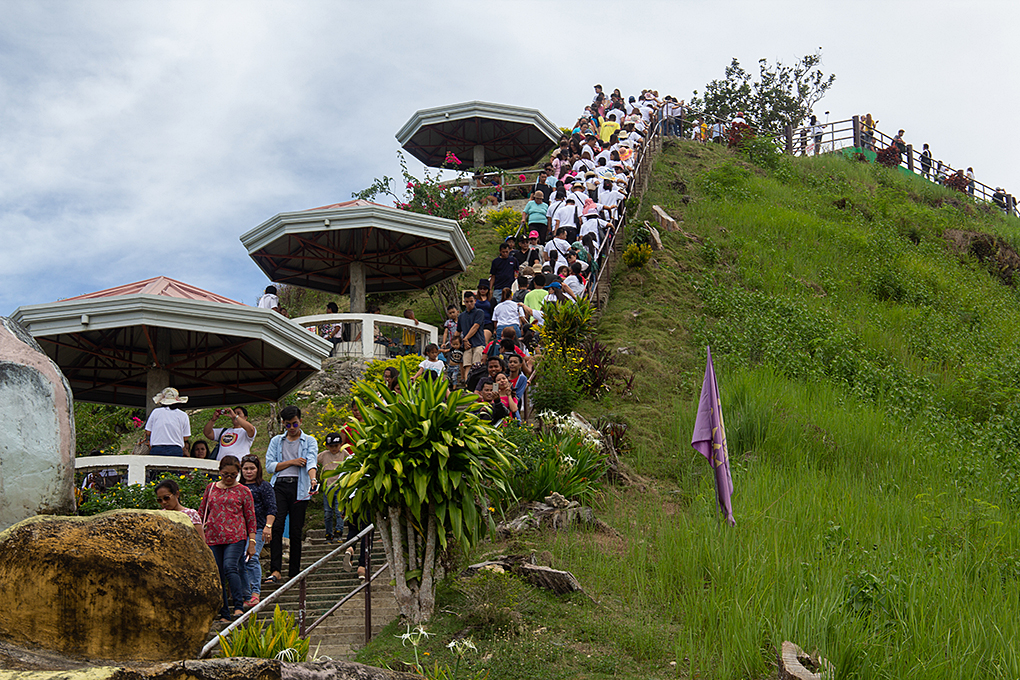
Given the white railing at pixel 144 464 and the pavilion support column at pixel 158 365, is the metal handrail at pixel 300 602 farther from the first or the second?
the pavilion support column at pixel 158 365

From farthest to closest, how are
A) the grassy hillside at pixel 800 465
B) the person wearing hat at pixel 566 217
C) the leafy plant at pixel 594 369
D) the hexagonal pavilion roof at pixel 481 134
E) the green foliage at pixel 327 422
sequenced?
the hexagonal pavilion roof at pixel 481 134 → the person wearing hat at pixel 566 217 → the leafy plant at pixel 594 369 → the green foliage at pixel 327 422 → the grassy hillside at pixel 800 465

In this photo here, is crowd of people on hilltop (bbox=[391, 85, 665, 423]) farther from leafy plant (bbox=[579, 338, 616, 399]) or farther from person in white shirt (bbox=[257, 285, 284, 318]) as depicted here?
person in white shirt (bbox=[257, 285, 284, 318])

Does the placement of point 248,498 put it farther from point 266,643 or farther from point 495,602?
point 495,602

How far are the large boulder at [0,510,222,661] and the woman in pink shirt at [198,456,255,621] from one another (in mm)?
4488

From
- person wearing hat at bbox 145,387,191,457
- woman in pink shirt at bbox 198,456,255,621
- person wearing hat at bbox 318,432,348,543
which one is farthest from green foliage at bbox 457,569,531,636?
person wearing hat at bbox 145,387,191,457

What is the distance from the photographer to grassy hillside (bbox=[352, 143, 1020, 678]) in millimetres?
7215

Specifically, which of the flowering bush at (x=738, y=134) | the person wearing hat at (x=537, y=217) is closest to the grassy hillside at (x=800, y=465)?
the person wearing hat at (x=537, y=217)

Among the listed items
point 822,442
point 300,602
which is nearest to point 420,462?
point 300,602

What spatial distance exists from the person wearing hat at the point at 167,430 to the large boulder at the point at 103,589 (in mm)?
8332

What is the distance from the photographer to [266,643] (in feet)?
20.0

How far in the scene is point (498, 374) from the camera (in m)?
11.6

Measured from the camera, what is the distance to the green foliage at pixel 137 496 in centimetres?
939

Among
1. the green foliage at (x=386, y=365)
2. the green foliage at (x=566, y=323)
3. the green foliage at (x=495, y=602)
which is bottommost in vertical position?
the green foliage at (x=495, y=602)

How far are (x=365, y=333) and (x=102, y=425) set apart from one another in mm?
6703
